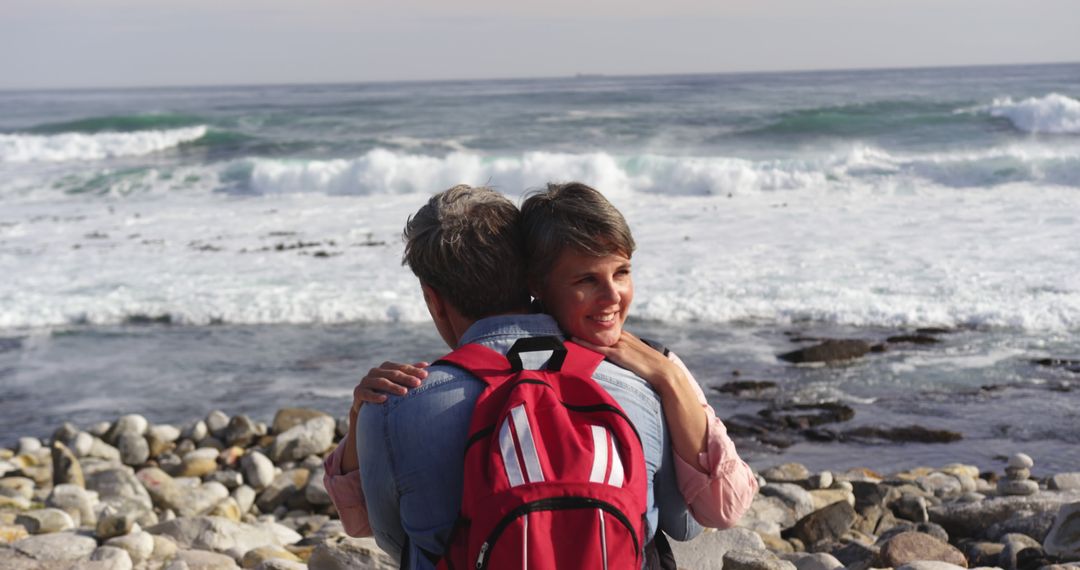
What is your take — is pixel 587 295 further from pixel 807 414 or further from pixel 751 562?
pixel 807 414

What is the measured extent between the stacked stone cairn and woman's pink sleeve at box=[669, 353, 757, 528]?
1730 millimetres

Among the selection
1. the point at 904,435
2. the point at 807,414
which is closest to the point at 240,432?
the point at 807,414

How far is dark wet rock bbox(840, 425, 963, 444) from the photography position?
7.00m

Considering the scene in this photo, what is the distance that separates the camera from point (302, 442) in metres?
7.00

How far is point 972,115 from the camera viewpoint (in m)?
30.8

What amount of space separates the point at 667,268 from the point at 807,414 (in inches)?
197

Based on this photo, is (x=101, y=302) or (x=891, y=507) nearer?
(x=891, y=507)

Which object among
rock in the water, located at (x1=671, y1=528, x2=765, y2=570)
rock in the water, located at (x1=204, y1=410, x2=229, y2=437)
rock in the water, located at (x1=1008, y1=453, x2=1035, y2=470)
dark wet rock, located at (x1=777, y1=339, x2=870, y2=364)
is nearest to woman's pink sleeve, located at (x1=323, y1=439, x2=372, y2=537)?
rock in the water, located at (x1=671, y1=528, x2=765, y2=570)

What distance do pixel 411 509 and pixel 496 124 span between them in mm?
32324

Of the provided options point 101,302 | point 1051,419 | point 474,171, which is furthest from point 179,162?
point 1051,419

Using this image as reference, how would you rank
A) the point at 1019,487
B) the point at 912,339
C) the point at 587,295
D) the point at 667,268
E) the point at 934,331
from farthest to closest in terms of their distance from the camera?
the point at 667,268
the point at 934,331
the point at 912,339
the point at 1019,487
the point at 587,295

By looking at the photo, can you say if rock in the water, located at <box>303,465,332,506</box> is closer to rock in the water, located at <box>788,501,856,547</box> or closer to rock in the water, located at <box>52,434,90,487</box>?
rock in the water, located at <box>52,434,90,487</box>

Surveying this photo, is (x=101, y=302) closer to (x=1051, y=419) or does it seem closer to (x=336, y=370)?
(x=336, y=370)

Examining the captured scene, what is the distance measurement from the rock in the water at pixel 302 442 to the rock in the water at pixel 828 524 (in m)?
3.12
